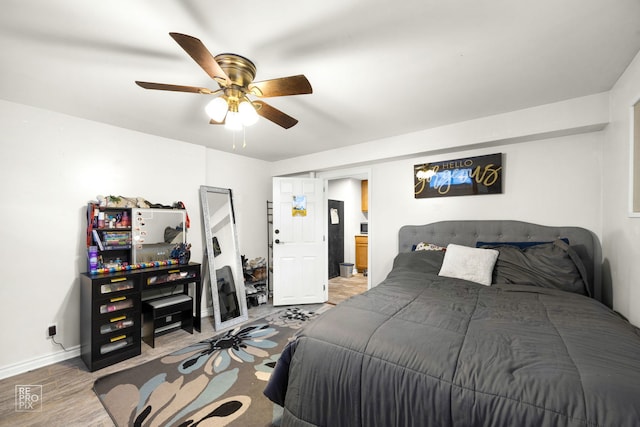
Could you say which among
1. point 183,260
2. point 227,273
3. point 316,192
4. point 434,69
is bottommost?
point 227,273

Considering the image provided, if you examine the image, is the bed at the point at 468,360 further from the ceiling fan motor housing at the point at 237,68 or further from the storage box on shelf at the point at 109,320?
the storage box on shelf at the point at 109,320

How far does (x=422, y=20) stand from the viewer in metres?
1.40

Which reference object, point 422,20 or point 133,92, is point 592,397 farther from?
point 133,92

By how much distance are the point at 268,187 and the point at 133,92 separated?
2.68 meters

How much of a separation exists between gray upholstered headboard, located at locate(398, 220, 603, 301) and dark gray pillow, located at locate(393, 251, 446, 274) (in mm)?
392

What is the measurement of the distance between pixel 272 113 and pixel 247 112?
316 millimetres

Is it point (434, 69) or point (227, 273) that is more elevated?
point (434, 69)

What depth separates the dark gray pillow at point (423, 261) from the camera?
2.69 m

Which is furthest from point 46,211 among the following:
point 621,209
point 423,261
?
point 621,209

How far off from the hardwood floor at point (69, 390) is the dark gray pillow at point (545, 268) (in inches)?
123

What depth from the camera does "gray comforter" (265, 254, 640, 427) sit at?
912mm

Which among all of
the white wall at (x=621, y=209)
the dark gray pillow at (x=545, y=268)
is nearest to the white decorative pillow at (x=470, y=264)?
the dark gray pillow at (x=545, y=268)

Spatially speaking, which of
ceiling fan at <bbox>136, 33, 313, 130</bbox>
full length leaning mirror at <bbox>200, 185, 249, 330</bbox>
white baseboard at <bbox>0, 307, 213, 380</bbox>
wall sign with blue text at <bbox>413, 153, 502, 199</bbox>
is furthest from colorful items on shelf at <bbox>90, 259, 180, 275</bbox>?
wall sign with blue text at <bbox>413, 153, 502, 199</bbox>

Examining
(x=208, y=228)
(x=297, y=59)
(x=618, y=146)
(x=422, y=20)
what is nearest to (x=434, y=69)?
(x=422, y=20)
